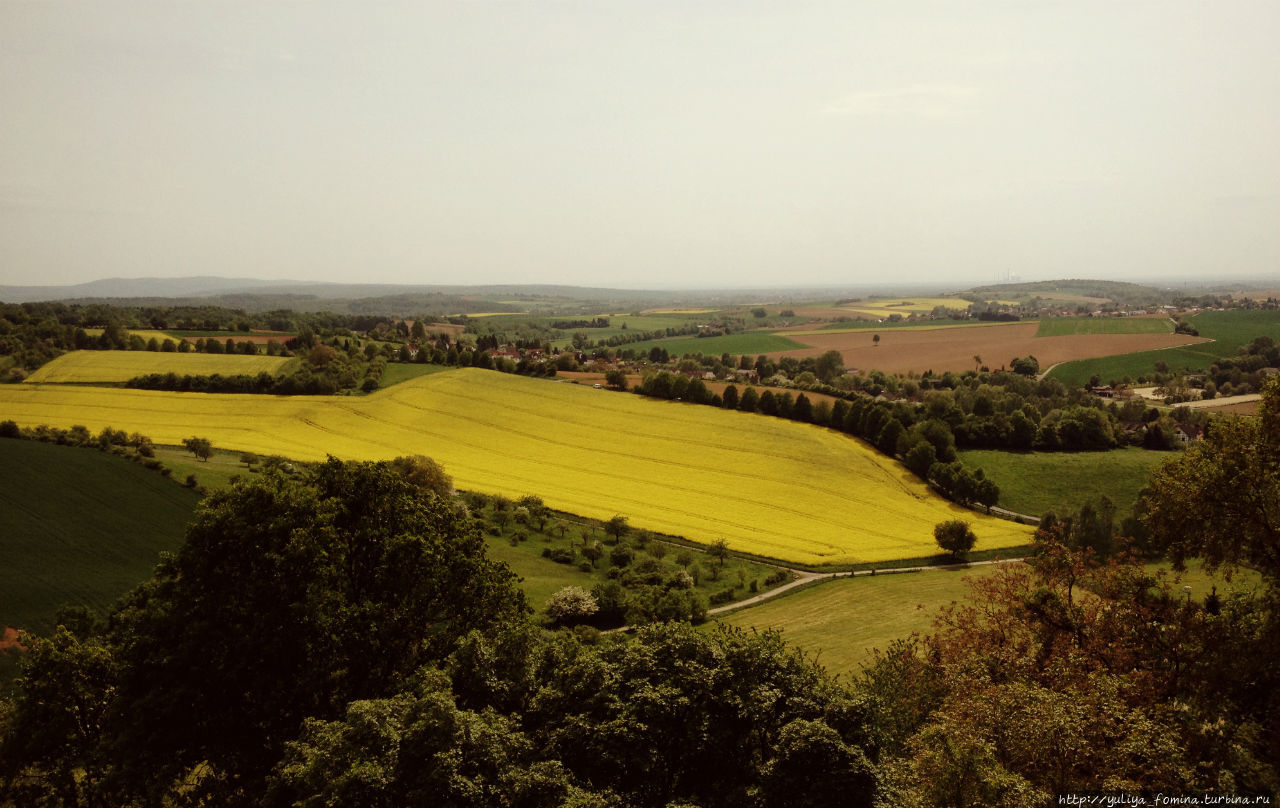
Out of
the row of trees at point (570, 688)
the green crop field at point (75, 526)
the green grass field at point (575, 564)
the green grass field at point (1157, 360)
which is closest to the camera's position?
the row of trees at point (570, 688)

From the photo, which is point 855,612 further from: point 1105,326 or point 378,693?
point 1105,326

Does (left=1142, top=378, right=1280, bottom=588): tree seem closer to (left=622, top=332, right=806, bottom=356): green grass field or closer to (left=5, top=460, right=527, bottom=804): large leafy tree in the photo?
(left=5, top=460, right=527, bottom=804): large leafy tree

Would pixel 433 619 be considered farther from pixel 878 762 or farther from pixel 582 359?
pixel 582 359

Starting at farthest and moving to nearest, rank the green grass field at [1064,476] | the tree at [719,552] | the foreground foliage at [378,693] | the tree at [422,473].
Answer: the green grass field at [1064,476]
the tree at [422,473]
the tree at [719,552]
the foreground foliage at [378,693]

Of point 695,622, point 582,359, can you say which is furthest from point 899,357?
point 695,622

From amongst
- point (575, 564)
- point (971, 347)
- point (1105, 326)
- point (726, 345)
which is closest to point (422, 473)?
point (575, 564)

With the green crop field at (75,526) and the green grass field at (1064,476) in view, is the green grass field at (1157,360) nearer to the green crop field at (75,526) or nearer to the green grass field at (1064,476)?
the green grass field at (1064,476)

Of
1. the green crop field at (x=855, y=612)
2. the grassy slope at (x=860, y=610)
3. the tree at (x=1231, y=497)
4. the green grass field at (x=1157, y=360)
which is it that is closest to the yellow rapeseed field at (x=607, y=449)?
the green crop field at (x=855, y=612)
